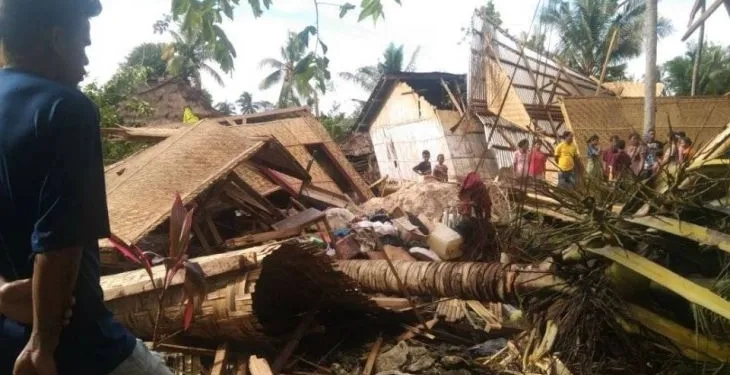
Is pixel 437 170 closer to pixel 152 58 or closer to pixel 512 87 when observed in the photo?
pixel 512 87

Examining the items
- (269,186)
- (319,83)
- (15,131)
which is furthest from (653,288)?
(269,186)

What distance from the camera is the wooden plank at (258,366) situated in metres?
3.84

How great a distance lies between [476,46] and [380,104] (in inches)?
277

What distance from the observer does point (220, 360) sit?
410cm

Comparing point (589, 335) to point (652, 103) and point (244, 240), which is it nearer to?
point (244, 240)

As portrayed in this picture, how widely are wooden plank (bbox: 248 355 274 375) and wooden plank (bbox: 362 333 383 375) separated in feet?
2.22

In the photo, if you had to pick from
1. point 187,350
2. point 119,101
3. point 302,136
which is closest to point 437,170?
point 302,136

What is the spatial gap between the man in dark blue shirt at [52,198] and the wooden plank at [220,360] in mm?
2450

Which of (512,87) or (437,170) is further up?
(512,87)

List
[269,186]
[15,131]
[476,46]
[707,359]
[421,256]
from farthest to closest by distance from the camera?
1. [476,46]
2. [269,186]
3. [421,256]
4. [707,359]
5. [15,131]

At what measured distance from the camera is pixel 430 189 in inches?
446

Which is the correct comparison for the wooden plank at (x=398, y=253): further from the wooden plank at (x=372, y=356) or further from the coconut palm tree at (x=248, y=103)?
the coconut palm tree at (x=248, y=103)

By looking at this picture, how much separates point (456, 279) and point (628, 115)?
991 centimetres

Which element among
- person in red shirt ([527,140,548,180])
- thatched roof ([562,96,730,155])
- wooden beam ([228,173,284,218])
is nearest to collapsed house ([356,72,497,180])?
thatched roof ([562,96,730,155])
